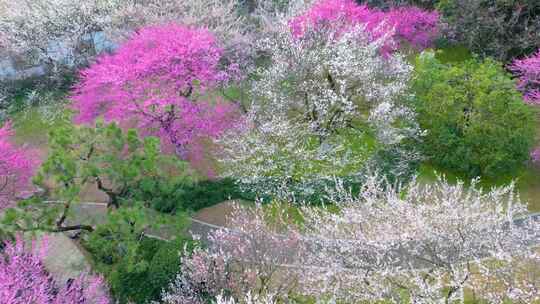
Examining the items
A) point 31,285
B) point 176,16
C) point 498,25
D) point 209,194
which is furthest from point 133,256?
point 498,25

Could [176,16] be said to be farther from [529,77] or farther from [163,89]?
[529,77]

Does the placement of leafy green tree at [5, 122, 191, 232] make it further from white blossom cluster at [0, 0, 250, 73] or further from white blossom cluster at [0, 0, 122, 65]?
white blossom cluster at [0, 0, 122, 65]

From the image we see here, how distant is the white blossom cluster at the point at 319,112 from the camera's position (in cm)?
1841

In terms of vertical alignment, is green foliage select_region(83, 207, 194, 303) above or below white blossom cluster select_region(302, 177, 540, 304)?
below

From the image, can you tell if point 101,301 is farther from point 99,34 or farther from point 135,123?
point 99,34

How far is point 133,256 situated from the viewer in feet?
48.3

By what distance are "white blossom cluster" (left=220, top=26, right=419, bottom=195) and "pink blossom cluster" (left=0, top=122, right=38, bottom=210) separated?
7686 mm

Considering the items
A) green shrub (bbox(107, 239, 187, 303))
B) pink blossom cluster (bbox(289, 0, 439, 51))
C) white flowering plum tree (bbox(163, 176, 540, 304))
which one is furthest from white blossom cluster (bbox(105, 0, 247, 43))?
white flowering plum tree (bbox(163, 176, 540, 304))

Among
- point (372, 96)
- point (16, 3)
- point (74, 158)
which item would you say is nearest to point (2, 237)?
point (74, 158)

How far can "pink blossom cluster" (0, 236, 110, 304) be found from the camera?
42.9 feet

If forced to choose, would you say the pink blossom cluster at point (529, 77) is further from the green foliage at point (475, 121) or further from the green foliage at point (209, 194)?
the green foliage at point (209, 194)

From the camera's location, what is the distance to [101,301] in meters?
14.2

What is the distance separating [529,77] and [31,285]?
2062cm

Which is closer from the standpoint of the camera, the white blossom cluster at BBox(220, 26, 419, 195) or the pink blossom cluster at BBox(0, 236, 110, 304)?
the pink blossom cluster at BBox(0, 236, 110, 304)
